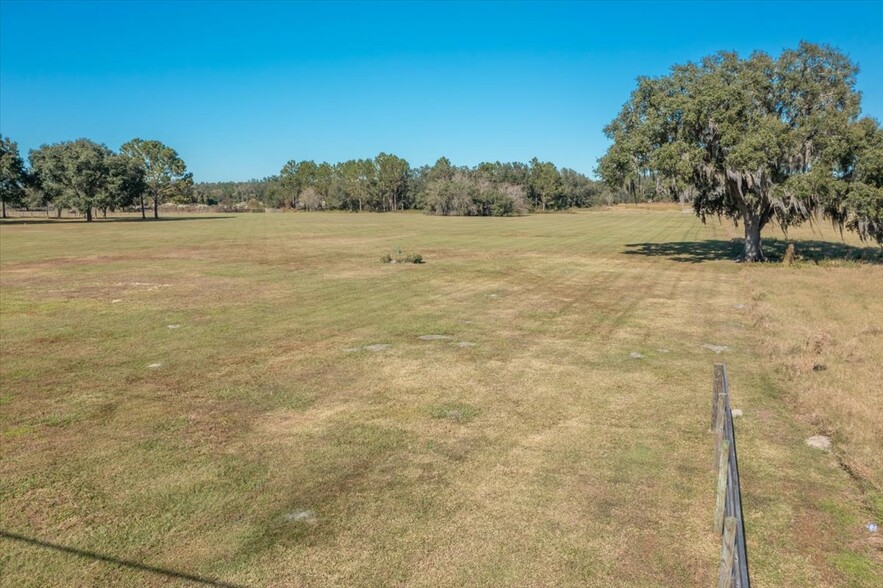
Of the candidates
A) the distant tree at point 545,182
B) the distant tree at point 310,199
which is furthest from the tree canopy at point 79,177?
the distant tree at point 545,182

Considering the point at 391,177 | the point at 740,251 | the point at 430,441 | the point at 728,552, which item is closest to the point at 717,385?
the point at 728,552

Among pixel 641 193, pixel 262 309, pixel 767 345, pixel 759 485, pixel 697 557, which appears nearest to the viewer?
pixel 697 557

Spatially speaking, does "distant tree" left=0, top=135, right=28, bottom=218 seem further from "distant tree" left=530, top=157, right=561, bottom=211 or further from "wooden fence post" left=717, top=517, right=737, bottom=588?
"distant tree" left=530, top=157, right=561, bottom=211

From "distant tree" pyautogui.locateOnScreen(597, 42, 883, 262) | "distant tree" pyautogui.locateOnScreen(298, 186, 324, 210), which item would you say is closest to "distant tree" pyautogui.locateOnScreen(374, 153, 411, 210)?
"distant tree" pyautogui.locateOnScreen(298, 186, 324, 210)

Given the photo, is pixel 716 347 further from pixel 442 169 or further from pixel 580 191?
pixel 580 191

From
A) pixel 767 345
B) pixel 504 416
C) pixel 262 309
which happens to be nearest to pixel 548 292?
pixel 767 345

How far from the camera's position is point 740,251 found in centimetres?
3575

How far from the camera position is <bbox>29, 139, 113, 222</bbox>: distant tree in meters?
73.4

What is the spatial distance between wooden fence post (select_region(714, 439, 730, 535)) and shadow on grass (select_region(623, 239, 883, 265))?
28.1 metres

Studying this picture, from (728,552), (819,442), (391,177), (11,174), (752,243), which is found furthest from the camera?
(391,177)

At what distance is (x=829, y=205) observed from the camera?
86.7 ft

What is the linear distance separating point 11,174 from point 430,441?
275 ft

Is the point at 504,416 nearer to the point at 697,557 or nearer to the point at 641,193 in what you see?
the point at 697,557

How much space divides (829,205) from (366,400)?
88.1ft
